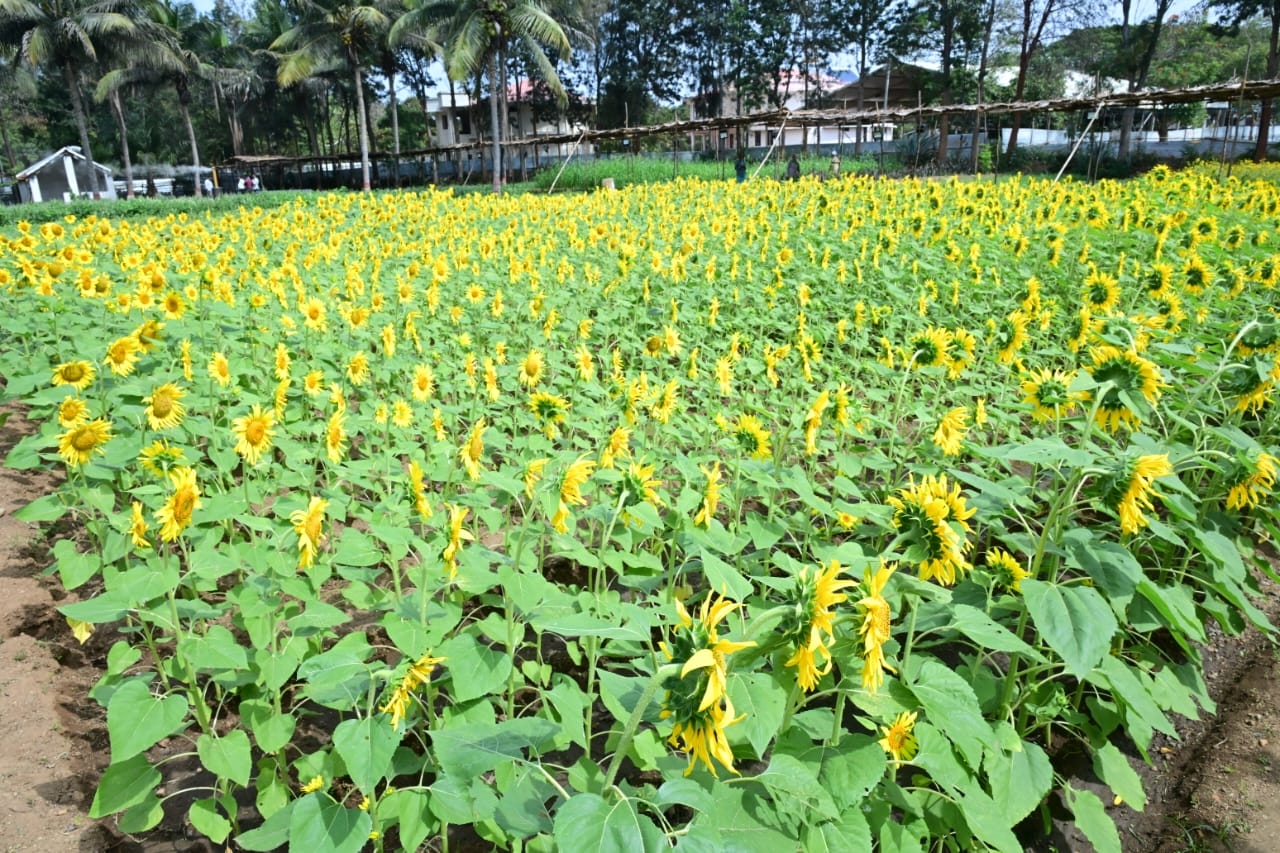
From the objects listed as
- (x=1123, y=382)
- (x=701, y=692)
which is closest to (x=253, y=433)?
(x=701, y=692)

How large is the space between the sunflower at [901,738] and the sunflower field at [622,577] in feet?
0.06

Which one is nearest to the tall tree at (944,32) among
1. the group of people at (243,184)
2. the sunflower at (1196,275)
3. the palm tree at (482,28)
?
the palm tree at (482,28)

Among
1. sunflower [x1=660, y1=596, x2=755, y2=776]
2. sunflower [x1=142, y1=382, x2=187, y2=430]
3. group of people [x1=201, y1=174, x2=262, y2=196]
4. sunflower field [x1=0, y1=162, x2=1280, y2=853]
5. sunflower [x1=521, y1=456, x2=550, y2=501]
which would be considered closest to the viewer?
sunflower [x1=660, y1=596, x2=755, y2=776]

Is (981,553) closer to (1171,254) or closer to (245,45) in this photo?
(1171,254)

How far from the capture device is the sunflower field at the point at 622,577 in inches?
55.4

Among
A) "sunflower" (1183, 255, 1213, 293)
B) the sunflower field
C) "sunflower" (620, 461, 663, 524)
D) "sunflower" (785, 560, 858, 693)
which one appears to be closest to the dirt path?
the sunflower field

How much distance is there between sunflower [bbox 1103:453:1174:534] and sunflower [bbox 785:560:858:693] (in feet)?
2.86

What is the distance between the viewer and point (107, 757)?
2186mm

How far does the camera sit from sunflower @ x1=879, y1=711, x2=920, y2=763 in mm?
1756

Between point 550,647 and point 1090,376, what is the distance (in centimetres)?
182

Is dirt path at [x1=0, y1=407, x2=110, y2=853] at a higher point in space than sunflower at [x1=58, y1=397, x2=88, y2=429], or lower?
lower

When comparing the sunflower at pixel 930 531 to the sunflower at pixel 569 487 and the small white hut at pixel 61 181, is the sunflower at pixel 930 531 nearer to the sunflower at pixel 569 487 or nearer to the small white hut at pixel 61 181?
the sunflower at pixel 569 487

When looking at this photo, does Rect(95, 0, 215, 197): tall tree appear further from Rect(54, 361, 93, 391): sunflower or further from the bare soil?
the bare soil

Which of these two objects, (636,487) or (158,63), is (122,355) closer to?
(636,487)
